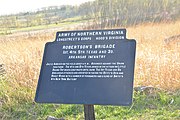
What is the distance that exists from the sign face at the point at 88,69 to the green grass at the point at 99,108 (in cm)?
125

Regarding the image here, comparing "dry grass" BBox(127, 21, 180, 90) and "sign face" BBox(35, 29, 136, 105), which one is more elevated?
"sign face" BBox(35, 29, 136, 105)

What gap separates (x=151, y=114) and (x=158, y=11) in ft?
31.6

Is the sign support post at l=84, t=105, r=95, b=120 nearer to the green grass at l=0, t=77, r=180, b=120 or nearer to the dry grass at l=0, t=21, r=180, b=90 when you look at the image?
the green grass at l=0, t=77, r=180, b=120

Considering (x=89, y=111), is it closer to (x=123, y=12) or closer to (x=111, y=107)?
(x=111, y=107)

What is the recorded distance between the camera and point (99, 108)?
437 cm

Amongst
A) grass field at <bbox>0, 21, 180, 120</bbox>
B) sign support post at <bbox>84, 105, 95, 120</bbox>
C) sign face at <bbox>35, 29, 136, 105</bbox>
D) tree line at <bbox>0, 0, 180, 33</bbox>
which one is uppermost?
sign face at <bbox>35, 29, 136, 105</bbox>

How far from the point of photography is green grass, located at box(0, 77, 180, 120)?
407 cm

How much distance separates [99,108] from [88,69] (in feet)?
4.96

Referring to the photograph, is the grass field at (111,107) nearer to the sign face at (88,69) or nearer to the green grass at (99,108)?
the green grass at (99,108)

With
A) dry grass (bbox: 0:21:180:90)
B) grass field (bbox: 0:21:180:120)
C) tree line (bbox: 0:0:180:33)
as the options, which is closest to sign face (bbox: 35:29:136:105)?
grass field (bbox: 0:21:180:120)

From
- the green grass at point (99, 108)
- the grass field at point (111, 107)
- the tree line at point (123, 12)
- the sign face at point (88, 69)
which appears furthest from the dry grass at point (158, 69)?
the tree line at point (123, 12)

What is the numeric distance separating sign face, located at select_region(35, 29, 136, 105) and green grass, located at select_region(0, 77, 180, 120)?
125cm

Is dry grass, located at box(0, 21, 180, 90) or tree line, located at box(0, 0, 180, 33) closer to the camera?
dry grass, located at box(0, 21, 180, 90)

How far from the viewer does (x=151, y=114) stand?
404cm
